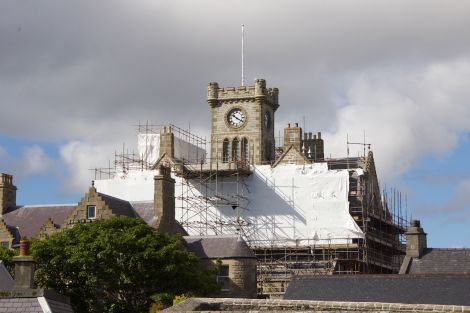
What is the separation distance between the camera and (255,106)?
94.8m

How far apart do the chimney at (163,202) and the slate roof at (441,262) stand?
→ 671 inches

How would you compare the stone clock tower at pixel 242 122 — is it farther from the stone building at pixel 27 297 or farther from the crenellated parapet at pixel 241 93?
the stone building at pixel 27 297

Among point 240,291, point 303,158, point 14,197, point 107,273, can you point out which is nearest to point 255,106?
point 303,158

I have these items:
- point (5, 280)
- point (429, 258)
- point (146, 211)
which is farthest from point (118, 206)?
point (5, 280)

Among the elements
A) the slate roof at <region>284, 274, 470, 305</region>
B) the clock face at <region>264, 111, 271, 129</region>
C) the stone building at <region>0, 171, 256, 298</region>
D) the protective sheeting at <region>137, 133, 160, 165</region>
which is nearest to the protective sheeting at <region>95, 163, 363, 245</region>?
the protective sheeting at <region>137, 133, 160, 165</region>

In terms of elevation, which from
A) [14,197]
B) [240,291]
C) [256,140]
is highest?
[256,140]

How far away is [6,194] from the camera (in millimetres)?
72250

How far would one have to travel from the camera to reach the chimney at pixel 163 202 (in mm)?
63531

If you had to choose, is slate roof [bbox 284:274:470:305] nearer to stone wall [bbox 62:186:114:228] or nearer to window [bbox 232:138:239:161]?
stone wall [bbox 62:186:114:228]

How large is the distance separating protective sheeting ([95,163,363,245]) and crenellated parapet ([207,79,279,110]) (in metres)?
11.0

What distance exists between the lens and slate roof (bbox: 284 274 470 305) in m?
38.8

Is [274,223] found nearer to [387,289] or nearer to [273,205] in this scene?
[273,205]

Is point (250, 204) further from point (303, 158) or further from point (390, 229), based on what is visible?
point (390, 229)

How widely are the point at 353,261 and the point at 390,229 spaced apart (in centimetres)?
1086
